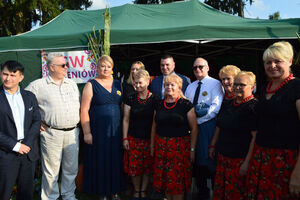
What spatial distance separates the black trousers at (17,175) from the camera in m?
2.47

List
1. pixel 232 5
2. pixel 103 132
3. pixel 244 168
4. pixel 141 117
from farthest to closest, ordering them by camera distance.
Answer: pixel 232 5 → pixel 103 132 → pixel 141 117 → pixel 244 168

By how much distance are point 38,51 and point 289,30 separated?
4319mm

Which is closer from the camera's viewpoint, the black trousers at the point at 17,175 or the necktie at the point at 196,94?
the black trousers at the point at 17,175

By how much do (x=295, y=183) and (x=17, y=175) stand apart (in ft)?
8.33

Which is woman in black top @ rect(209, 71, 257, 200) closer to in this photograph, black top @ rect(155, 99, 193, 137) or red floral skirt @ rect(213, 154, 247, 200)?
red floral skirt @ rect(213, 154, 247, 200)

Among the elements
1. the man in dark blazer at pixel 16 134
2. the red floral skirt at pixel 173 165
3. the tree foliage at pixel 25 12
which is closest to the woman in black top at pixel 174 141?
the red floral skirt at pixel 173 165

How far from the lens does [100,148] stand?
3.14 metres

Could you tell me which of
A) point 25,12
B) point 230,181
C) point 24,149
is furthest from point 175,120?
point 25,12

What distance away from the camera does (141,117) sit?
3.01 meters

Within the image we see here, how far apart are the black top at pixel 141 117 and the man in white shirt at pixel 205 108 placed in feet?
1.91

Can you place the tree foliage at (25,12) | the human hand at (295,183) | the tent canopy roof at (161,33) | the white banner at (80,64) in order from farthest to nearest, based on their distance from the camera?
the tree foliage at (25,12), the white banner at (80,64), the tent canopy roof at (161,33), the human hand at (295,183)

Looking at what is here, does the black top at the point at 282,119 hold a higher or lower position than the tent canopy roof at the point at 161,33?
lower

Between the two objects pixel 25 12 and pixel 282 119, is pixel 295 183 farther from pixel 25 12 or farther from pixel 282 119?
pixel 25 12

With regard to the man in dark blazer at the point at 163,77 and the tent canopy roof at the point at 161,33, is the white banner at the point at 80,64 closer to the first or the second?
the tent canopy roof at the point at 161,33
